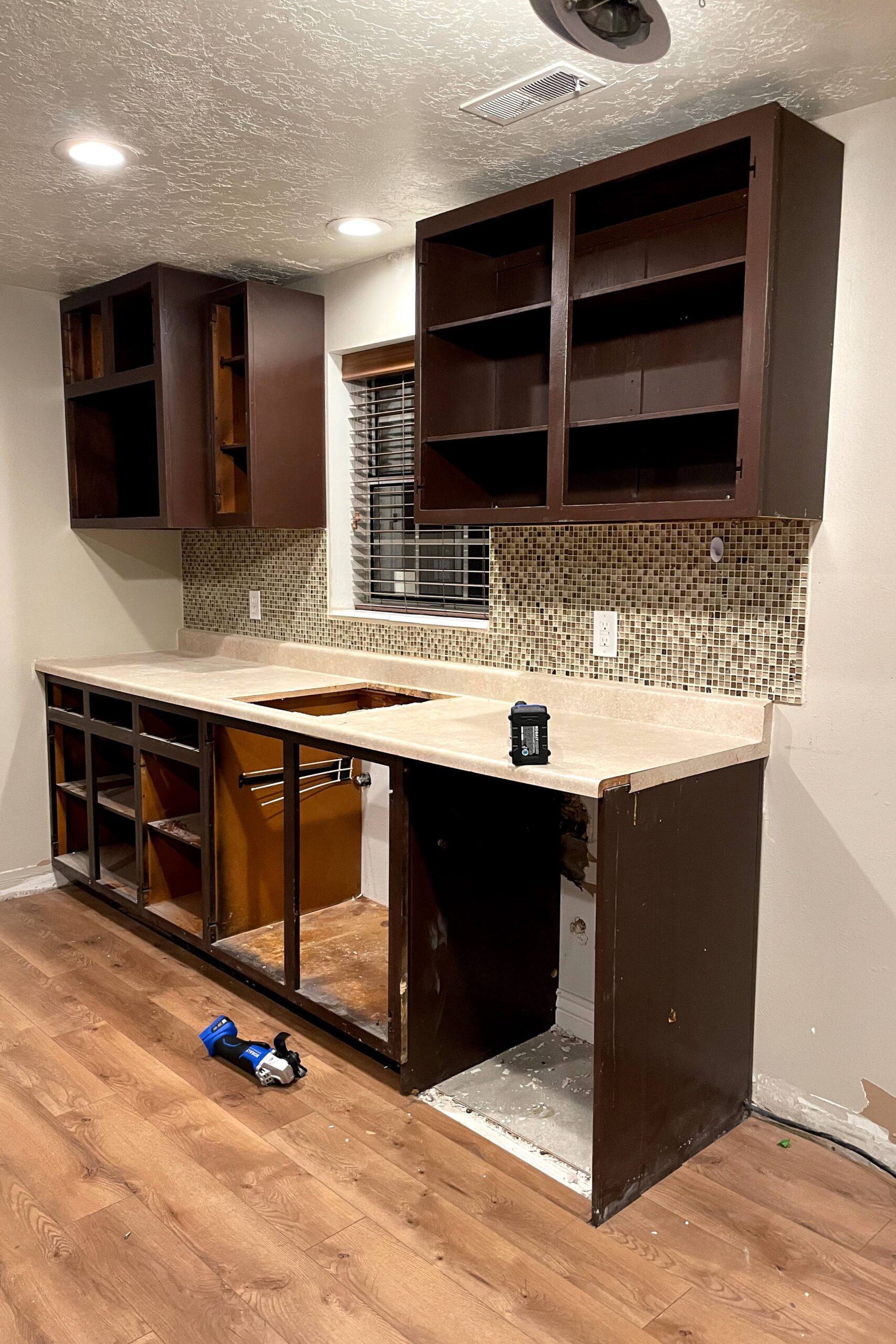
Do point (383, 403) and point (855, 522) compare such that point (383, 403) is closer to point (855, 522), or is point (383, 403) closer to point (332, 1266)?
point (855, 522)

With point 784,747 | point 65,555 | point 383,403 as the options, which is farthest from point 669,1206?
point 65,555

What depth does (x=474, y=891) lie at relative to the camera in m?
2.61

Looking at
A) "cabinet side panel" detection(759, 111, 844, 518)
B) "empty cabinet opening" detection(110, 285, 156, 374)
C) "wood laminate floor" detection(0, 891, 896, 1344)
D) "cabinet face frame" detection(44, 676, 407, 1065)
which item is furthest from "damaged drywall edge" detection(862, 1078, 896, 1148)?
"empty cabinet opening" detection(110, 285, 156, 374)

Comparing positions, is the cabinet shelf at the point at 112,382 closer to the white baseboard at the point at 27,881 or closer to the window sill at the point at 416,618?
the window sill at the point at 416,618

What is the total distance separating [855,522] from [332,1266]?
1.91 meters

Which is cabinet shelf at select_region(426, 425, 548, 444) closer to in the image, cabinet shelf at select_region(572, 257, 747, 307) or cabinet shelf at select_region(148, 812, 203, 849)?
cabinet shelf at select_region(572, 257, 747, 307)

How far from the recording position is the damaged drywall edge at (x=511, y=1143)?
2193mm

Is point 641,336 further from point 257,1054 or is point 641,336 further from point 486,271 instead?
point 257,1054

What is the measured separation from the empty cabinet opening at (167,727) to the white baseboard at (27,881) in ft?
3.47

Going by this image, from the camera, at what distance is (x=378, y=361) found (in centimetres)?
348

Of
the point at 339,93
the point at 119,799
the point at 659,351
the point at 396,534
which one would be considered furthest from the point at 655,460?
the point at 119,799

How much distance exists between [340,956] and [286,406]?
6.20 ft

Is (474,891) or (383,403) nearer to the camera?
(474,891)

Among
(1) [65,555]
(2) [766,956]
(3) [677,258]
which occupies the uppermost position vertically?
(3) [677,258]
